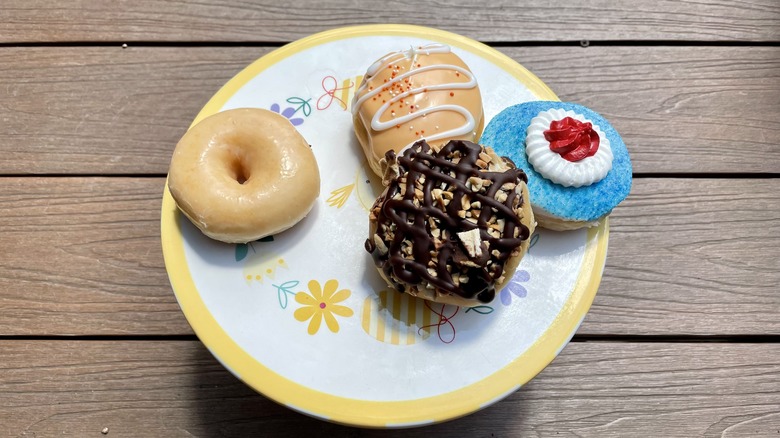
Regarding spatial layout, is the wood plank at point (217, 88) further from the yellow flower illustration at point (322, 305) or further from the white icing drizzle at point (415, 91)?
the yellow flower illustration at point (322, 305)

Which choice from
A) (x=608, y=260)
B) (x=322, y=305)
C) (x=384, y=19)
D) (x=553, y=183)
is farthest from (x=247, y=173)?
(x=608, y=260)

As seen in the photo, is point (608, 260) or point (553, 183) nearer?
point (553, 183)

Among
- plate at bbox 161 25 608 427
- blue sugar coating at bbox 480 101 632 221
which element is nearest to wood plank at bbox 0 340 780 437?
plate at bbox 161 25 608 427

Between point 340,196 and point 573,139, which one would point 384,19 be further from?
point 573,139

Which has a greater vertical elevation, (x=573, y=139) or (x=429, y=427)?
(x=573, y=139)

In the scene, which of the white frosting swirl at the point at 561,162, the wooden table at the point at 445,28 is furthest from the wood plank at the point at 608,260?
the white frosting swirl at the point at 561,162

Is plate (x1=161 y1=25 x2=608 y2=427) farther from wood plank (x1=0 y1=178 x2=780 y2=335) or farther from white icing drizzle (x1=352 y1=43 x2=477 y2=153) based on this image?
wood plank (x1=0 y1=178 x2=780 y2=335)
